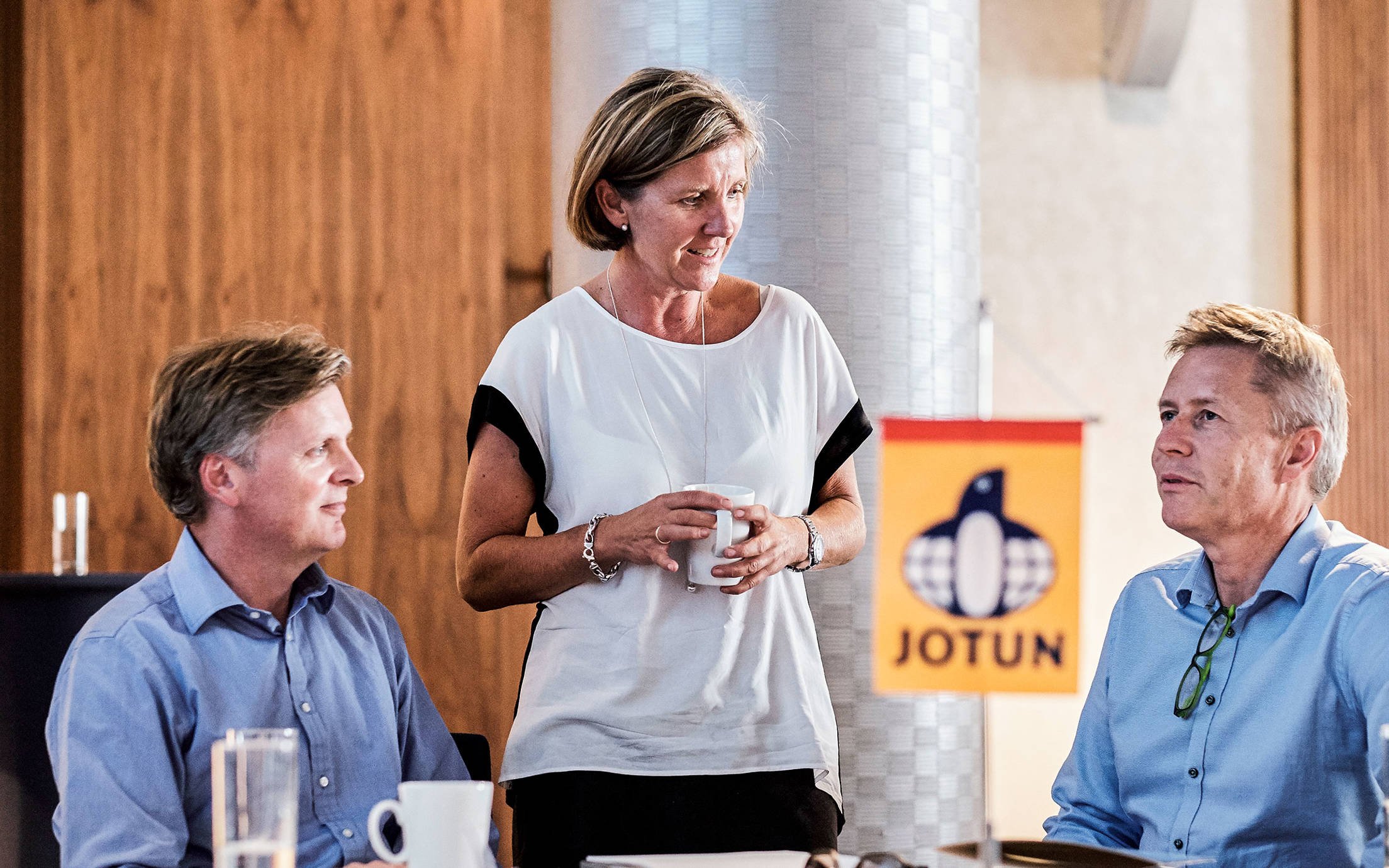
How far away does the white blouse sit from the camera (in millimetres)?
1571

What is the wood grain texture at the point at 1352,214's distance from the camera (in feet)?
14.0

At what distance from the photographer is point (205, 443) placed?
4.97ft

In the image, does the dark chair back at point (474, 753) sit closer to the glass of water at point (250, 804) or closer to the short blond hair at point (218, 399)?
the short blond hair at point (218, 399)

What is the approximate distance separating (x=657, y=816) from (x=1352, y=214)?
143 inches

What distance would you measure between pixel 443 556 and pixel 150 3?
5.11 feet

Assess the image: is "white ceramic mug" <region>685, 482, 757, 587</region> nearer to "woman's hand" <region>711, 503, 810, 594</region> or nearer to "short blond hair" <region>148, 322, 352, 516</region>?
"woman's hand" <region>711, 503, 810, 594</region>

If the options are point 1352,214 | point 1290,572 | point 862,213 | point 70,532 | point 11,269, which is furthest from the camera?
point 1352,214

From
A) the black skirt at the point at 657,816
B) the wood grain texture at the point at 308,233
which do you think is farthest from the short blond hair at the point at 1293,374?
the wood grain texture at the point at 308,233

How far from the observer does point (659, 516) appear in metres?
1.51

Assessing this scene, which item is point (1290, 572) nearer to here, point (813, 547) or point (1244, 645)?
point (1244, 645)

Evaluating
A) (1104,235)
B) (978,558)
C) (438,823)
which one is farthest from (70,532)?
(1104,235)

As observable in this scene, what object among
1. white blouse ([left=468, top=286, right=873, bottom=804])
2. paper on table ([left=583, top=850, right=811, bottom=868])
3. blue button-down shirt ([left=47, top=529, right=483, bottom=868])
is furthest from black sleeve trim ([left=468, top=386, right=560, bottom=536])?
paper on table ([left=583, top=850, right=811, bottom=868])

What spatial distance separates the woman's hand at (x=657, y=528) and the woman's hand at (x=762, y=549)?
4 centimetres

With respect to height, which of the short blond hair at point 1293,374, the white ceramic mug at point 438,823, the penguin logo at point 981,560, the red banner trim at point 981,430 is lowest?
the white ceramic mug at point 438,823
